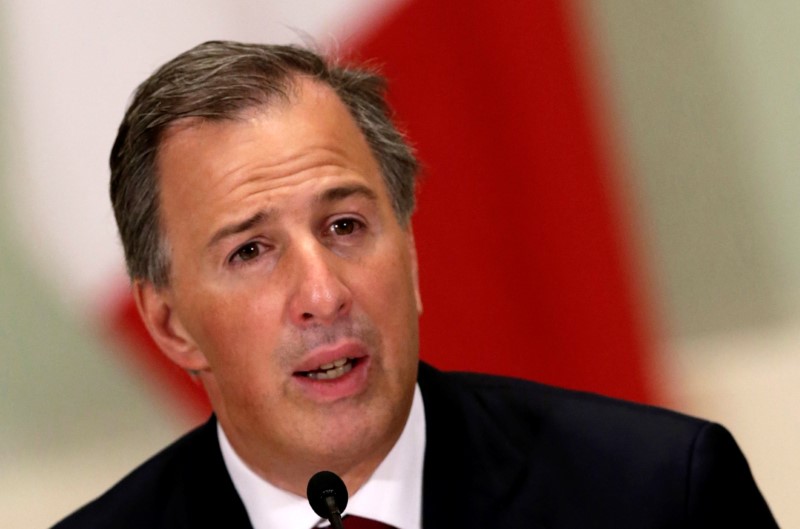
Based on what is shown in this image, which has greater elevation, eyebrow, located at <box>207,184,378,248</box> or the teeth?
eyebrow, located at <box>207,184,378,248</box>

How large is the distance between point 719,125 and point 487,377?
2.61 ft

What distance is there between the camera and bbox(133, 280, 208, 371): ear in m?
1.86

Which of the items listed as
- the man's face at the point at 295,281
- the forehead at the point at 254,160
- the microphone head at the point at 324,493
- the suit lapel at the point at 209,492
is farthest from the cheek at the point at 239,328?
the microphone head at the point at 324,493

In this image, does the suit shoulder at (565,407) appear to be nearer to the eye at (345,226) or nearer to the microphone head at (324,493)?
the eye at (345,226)

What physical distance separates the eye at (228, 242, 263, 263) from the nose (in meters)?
0.07

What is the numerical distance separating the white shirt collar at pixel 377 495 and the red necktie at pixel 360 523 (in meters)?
0.01

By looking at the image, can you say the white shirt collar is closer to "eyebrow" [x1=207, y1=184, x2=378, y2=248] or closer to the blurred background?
"eyebrow" [x1=207, y1=184, x2=378, y2=248]

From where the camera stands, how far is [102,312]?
8.05 ft

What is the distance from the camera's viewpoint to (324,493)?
4.36 ft

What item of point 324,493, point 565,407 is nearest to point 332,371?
point 324,493

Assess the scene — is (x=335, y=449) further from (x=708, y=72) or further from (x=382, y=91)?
(x=708, y=72)

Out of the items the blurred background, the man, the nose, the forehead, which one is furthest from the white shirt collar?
the blurred background

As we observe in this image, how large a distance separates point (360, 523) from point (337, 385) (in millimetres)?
232

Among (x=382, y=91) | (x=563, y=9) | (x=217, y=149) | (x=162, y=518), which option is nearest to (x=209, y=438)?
(x=162, y=518)
